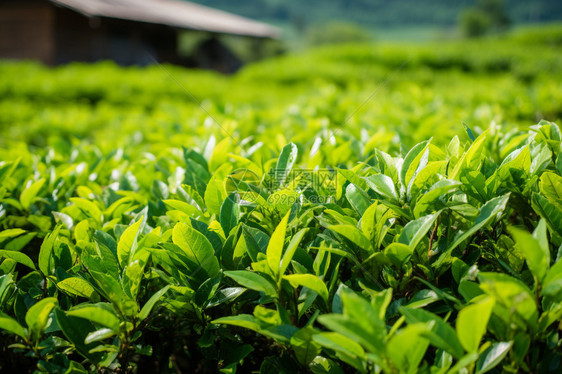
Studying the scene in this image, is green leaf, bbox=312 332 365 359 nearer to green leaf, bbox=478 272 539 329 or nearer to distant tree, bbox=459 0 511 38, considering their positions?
green leaf, bbox=478 272 539 329

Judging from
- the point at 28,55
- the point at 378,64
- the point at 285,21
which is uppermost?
the point at 285,21

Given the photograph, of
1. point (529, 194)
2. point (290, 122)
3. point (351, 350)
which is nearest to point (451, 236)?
point (529, 194)

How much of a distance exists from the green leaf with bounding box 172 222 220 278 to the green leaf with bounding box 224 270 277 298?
0.15 meters

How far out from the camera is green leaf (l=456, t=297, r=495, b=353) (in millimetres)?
781

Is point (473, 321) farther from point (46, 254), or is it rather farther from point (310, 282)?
point (46, 254)

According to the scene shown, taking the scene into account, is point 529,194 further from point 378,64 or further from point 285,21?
point 285,21

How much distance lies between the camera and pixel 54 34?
65.9 feet

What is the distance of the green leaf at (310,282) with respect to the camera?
0.99 metres

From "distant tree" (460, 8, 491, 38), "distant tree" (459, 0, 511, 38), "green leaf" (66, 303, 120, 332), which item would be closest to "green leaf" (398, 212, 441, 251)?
"green leaf" (66, 303, 120, 332)

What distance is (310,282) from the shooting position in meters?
1.01

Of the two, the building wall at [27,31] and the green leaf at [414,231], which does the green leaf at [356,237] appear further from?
the building wall at [27,31]

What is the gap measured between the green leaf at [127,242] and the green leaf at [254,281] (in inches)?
14.2

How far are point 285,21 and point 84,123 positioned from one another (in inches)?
3879

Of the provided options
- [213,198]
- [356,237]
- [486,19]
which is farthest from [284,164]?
[486,19]
